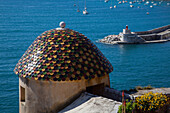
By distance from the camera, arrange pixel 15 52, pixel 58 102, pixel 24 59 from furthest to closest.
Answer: pixel 15 52
pixel 24 59
pixel 58 102

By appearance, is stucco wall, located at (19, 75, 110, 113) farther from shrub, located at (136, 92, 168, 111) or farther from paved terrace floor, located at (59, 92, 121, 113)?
shrub, located at (136, 92, 168, 111)

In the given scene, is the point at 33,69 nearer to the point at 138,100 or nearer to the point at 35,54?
the point at 35,54

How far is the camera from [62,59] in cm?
1398

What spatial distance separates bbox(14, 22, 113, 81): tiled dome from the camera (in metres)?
13.6

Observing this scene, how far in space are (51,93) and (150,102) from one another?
3.68m

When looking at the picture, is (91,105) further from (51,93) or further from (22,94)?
(22,94)

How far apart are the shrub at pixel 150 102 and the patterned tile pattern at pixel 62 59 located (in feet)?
7.01

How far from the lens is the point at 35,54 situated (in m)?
14.5

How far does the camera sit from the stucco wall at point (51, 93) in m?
13.6

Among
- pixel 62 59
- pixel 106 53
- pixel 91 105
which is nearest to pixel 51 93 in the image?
pixel 62 59

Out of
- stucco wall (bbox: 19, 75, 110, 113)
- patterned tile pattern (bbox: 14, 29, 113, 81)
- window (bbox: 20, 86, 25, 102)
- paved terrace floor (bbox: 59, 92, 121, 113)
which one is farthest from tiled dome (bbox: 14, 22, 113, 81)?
paved terrace floor (bbox: 59, 92, 121, 113)

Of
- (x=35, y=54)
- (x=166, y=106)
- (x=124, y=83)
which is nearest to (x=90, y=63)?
(x=35, y=54)

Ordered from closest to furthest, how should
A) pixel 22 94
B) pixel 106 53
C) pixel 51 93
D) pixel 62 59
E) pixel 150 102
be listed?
1. pixel 150 102
2. pixel 51 93
3. pixel 62 59
4. pixel 22 94
5. pixel 106 53

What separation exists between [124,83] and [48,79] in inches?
1278
